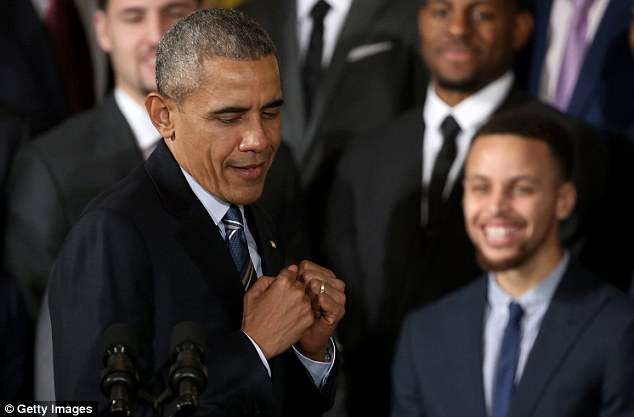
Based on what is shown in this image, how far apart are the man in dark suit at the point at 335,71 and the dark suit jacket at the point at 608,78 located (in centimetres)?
42

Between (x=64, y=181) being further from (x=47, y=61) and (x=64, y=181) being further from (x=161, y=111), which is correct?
(x=161, y=111)

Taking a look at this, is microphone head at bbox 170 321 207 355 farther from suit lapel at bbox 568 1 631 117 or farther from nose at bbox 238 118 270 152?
suit lapel at bbox 568 1 631 117

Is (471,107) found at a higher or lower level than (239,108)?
lower

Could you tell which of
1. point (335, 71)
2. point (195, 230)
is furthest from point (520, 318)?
point (195, 230)

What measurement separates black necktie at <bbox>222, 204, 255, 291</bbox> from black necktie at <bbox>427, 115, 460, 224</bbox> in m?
1.31

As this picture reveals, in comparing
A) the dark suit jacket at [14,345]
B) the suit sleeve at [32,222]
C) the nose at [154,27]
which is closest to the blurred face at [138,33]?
the nose at [154,27]

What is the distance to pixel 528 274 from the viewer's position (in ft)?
9.32

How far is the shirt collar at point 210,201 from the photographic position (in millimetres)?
1814

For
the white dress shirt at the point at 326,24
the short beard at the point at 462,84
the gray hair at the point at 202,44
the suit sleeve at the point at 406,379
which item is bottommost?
the suit sleeve at the point at 406,379

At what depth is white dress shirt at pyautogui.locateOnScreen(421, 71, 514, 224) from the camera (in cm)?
312

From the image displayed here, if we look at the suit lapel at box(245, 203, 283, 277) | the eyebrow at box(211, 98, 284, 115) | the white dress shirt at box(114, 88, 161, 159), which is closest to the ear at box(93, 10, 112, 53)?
the white dress shirt at box(114, 88, 161, 159)

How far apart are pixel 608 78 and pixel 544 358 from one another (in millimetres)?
826

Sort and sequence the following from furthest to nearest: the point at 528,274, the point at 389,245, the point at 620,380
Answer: the point at 389,245 < the point at 528,274 < the point at 620,380

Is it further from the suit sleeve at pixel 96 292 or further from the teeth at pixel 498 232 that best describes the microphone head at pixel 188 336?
the teeth at pixel 498 232
